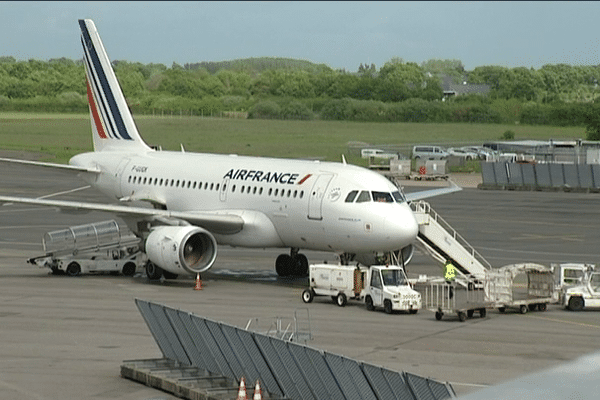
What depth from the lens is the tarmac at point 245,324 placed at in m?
21.2

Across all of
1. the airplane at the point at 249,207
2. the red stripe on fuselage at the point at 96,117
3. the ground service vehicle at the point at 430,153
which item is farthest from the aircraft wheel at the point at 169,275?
the ground service vehicle at the point at 430,153

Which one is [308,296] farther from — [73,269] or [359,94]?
[359,94]

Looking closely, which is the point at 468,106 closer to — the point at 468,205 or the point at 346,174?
the point at 468,205

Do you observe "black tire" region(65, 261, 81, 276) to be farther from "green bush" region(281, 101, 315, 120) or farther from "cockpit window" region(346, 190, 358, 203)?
"green bush" region(281, 101, 315, 120)

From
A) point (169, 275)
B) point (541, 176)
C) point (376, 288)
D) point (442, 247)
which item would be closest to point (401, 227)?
point (376, 288)

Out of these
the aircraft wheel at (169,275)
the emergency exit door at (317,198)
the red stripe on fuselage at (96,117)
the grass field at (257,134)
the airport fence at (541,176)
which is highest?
the grass field at (257,134)

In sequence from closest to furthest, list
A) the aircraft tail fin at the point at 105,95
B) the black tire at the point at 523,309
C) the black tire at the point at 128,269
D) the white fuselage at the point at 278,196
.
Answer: the black tire at the point at 523,309
the white fuselage at the point at 278,196
the black tire at the point at 128,269
the aircraft tail fin at the point at 105,95

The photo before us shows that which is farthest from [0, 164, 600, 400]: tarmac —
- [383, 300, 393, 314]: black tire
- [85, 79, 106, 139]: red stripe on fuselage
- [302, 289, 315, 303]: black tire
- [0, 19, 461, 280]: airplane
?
[85, 79, 106, 139]: red stripe on fuselage

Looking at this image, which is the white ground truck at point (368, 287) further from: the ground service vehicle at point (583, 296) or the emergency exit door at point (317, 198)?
Result: the ground service vehicle at point (583, 296)

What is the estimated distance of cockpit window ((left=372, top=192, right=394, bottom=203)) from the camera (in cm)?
3481

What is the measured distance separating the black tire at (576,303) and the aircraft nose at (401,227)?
5618 mm

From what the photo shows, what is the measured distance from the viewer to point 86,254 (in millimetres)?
40719

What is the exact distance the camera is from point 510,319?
3042cm

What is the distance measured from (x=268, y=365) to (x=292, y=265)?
22.7 m
